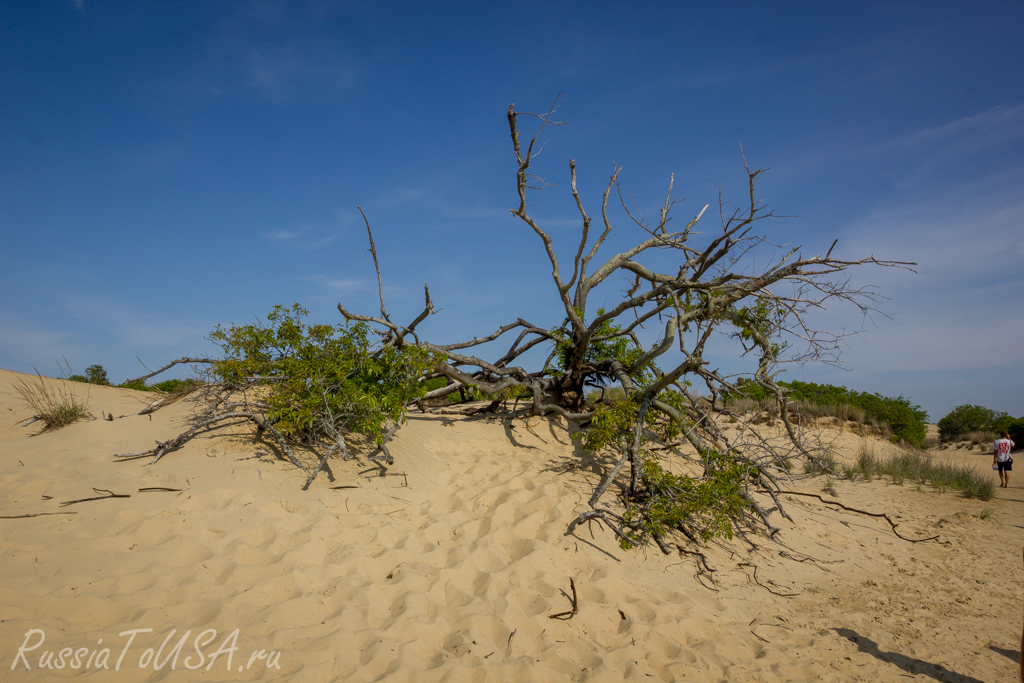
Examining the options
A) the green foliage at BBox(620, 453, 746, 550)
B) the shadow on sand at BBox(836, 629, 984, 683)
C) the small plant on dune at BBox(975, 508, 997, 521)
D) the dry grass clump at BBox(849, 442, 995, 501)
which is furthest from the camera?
the dry grass clump at BBox(849, 442, 995, 501)

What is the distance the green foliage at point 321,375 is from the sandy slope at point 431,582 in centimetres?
58

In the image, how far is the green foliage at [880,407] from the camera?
14422 millimetres

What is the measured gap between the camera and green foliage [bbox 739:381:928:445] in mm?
14422

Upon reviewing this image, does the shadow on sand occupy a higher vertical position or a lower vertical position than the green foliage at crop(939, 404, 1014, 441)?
lower

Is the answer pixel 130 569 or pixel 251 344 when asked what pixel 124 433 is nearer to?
pixel 251 344

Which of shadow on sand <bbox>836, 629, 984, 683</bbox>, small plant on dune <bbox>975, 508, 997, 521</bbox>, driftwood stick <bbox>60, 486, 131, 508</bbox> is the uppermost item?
driftwood stick <bbox>60, 486, 131, 508</bbox>

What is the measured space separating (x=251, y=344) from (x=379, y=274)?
1826 mm

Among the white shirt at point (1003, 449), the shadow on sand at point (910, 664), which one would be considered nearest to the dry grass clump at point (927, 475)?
the white shirt at point (1003, 449)

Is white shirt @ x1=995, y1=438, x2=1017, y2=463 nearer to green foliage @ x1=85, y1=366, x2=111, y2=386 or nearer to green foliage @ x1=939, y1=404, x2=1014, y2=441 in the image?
green foliage @ x1=939, y1=404, x2=1014, y2=441

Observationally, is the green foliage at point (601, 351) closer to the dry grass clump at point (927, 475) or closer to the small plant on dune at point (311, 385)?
the small plant on dune at point (311, 385)

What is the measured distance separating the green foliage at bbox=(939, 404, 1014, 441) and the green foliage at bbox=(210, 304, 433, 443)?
19.6 m

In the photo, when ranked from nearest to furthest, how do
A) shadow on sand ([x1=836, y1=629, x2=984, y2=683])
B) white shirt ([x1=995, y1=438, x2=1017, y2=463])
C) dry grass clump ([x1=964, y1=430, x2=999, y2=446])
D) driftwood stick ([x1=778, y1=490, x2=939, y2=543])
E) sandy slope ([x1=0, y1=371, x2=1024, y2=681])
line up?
sandy slope ([x1=0, y1=371, x2=1024, y2=681]) < shadow on sand ([x1=836, y1=629, x2=984, y2=683]) < driftwood stick ([x1=778, y1=490, x2=939, y2=543]) < white shirt ([x1=995, y1=438, x2=1017, y2=463]) < dry grass clump ([x1=964, y1=430, x2=999, y2=446])

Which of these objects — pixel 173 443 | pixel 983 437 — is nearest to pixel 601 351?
pixel 173 443

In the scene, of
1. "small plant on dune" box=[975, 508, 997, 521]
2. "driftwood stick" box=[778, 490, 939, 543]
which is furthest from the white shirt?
"driftwood stick" box=[778, 490, 939, 543]
